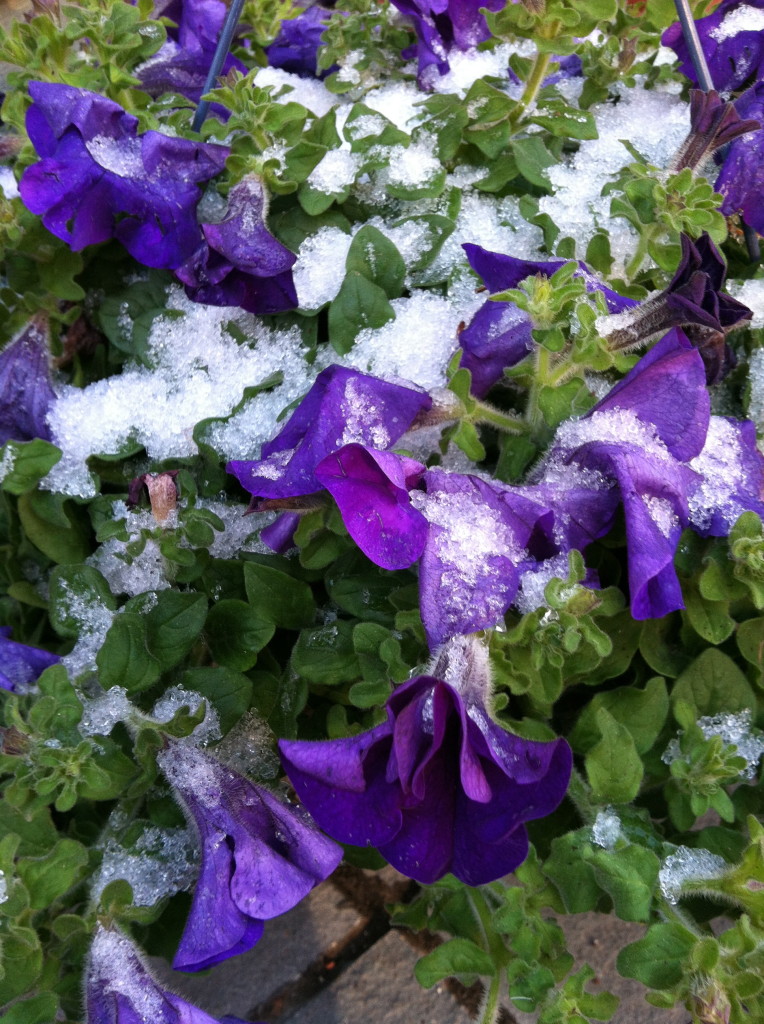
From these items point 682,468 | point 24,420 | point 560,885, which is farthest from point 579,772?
point 24,420

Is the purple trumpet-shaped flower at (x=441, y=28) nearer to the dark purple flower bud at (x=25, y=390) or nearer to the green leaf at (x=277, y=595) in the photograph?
the dark purple flower bud at (x=25, y=390)

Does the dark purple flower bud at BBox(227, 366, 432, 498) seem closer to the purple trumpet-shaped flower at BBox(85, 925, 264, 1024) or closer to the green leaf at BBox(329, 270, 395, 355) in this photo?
the green leaf at BBox(329, 270, 395, 355)

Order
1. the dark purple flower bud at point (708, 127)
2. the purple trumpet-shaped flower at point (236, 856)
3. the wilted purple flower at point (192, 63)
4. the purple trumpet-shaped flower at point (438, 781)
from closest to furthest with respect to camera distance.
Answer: the purple trumpet-shaped flower at point (438, 781) < the purple trumpet-shaped flower at point (236, 856) < the dark purple flower bud at point (708, 127) < the wilted purple flower at point (192, 63)

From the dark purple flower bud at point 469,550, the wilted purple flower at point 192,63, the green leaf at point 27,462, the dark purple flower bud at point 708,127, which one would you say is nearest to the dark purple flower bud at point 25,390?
the green leaf at point 27,462

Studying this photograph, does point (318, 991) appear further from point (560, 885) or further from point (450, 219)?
point (450, 219)

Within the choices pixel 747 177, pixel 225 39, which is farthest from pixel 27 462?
pixel 747 177
